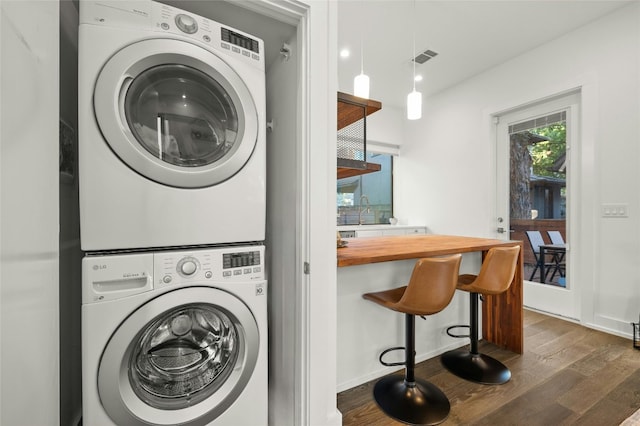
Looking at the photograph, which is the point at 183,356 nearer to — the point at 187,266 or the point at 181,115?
the point at 187,266

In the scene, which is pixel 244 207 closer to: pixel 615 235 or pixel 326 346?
pixel 326 346

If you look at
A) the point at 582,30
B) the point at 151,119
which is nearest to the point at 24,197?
the point at 151,119

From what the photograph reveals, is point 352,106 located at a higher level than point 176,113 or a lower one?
higher

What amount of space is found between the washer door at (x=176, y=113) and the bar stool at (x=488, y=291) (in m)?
1.59

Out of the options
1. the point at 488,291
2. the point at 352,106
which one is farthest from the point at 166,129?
the point at 488,291

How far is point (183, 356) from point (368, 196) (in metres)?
4.25

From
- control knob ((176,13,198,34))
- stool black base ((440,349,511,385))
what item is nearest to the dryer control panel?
control knob ((176,13,198,34))

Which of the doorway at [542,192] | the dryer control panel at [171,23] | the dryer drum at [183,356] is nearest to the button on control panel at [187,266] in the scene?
the dryer drum at [183,356]

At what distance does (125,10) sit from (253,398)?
A: 154 centimetres

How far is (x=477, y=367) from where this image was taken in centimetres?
190

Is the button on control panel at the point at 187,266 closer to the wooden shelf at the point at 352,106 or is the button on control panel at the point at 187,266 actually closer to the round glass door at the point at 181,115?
the round glass door at the point at 181,115

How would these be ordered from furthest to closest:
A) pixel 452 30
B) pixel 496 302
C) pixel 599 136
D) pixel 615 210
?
pixel 452 30, pixel 599 136, pixel 615 210, pixel 496 302

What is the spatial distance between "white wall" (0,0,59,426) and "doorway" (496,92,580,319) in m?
3.95

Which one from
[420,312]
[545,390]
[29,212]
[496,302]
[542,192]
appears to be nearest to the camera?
[29,212]
